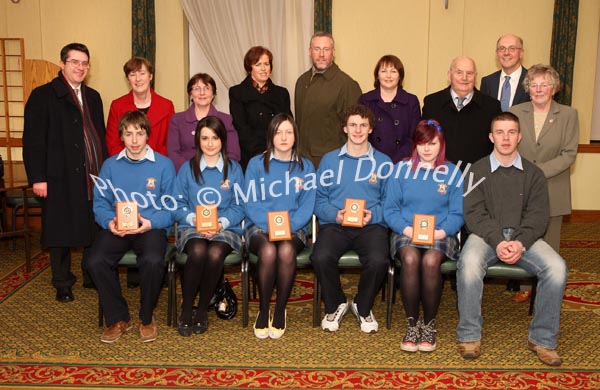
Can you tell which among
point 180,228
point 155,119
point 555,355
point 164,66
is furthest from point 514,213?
point 164,66

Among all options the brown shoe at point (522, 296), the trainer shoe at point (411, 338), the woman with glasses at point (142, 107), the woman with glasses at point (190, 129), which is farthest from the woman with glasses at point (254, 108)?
the brown shoe at point (522, 296)

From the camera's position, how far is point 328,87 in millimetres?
4656

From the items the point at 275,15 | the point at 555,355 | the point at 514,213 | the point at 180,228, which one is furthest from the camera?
the point at 275,15

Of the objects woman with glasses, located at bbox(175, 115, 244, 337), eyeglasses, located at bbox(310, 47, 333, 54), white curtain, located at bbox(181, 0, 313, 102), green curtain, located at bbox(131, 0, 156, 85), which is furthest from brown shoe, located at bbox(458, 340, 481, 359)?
green curtain, located at bbox(131, 0, 156, 85)

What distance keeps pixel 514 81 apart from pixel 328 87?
1.43m

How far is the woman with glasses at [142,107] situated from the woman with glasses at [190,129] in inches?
5.9

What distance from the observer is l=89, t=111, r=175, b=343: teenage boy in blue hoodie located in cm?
380

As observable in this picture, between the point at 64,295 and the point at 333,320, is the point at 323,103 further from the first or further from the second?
the point at 64,295

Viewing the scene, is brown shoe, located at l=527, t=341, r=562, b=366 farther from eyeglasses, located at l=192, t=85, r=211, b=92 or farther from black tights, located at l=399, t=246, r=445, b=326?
eyeglasses, located at l=192, t=85, r=211, b=92

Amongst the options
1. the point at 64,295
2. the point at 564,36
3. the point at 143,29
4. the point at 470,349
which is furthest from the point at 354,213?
the point at 564,36

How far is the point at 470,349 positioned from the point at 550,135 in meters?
1.61

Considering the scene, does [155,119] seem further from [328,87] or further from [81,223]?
[328,87]

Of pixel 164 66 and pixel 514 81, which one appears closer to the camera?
pixel 514 81

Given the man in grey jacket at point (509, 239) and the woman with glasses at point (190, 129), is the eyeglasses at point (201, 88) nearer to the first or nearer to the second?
the woman with glasses at point (190, 129)
